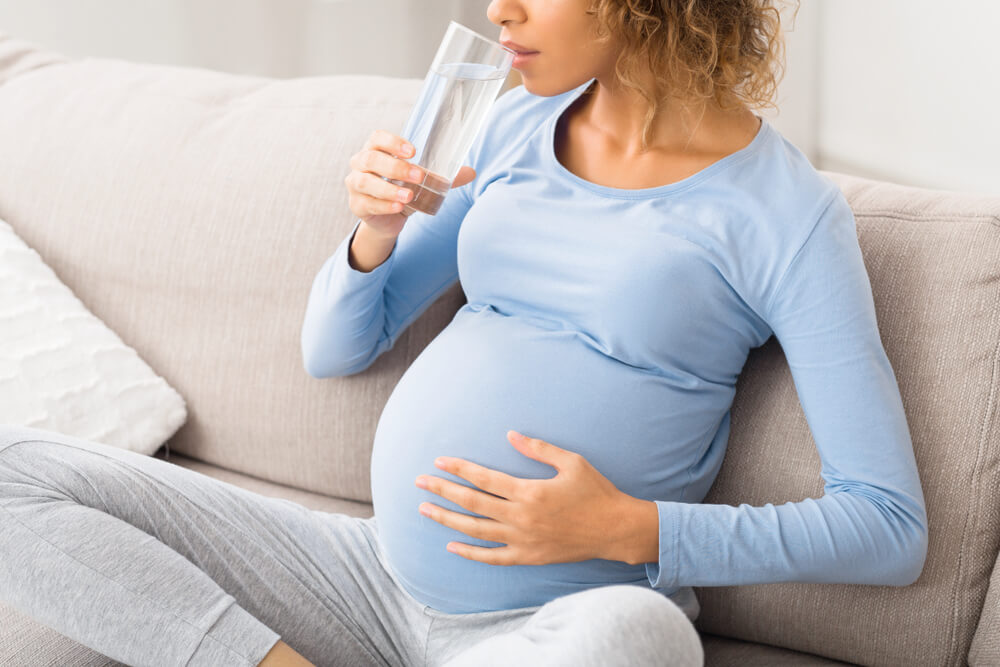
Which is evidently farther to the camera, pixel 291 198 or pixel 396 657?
pixel 291 198

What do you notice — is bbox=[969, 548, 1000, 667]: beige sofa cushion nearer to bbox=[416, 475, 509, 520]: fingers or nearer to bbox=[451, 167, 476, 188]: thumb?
bbox=[416, 475, 509, 520]: fingers

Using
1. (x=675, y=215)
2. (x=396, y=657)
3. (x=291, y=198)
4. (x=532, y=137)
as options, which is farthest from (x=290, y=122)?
(x=396, y=657)

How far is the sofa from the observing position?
40.5 inches

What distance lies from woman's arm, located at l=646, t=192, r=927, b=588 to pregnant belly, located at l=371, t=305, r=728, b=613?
7 cm

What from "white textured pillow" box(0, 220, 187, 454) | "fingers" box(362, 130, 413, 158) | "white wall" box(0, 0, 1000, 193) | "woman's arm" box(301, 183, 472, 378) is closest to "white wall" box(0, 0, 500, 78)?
"white wall" box(0, 0, 1000, 193)

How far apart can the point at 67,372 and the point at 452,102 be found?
0.81m

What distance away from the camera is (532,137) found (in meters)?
1.16

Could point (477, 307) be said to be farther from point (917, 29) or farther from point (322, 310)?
point (917, 29)

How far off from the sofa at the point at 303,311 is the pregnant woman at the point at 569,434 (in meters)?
0.08

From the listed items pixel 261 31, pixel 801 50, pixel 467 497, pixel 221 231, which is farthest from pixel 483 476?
pixel 261 31

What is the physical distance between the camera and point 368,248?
1161 millimetres

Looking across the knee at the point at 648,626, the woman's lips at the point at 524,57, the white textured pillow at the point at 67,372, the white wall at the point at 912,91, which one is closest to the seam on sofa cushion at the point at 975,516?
the knee at the point at 648,626

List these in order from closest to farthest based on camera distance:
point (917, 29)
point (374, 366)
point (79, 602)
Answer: point (79, 602) → point (374, 366) → point (917, 29)

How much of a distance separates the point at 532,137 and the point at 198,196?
58 centimetres
